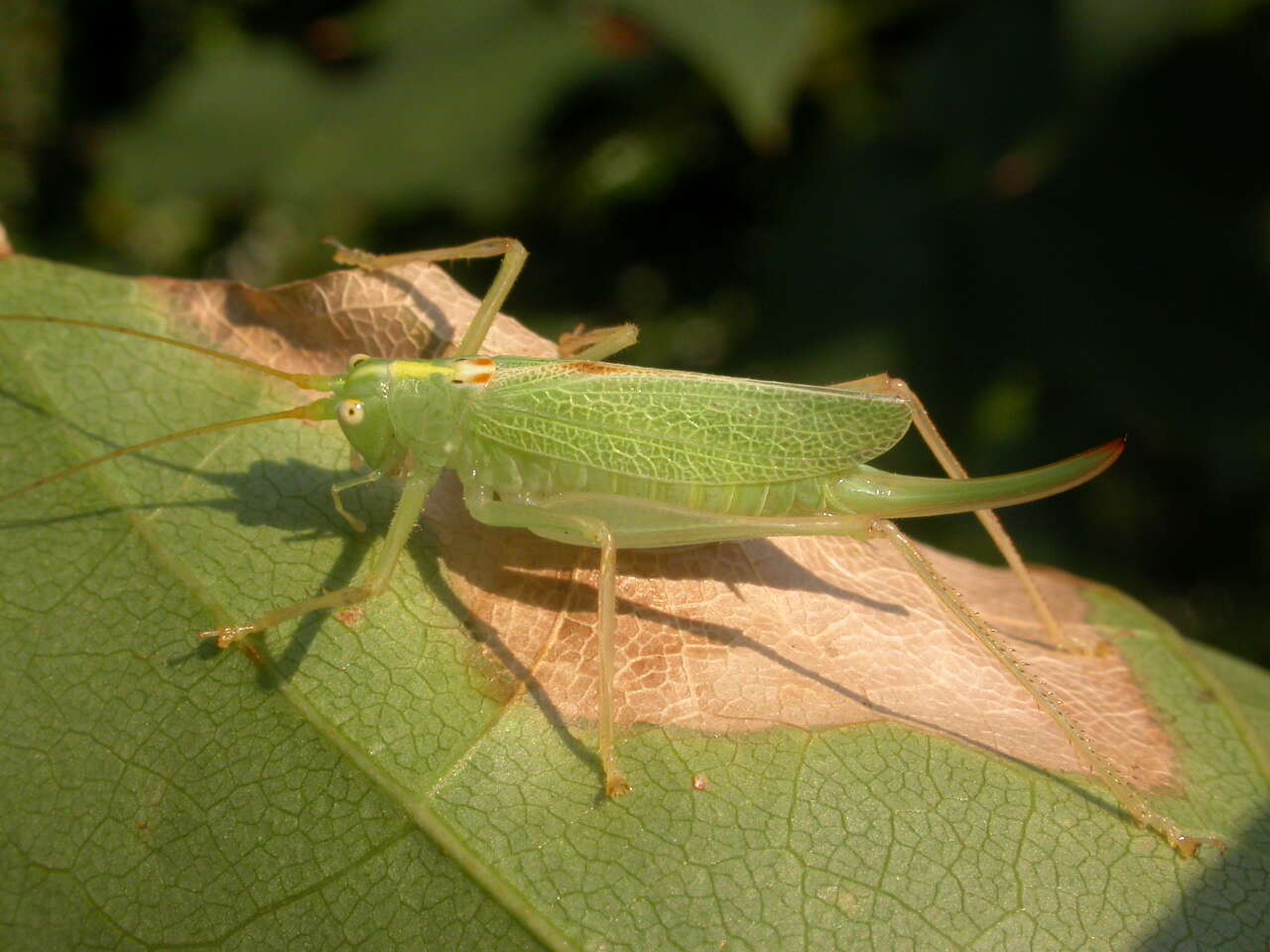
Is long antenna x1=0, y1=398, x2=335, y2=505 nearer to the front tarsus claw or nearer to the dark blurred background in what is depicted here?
the front tarsus claw

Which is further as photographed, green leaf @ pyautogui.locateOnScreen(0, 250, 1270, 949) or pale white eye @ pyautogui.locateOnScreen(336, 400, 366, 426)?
pale white eye @ pyautogui.locateOnScreen(336, 400, 366, 426)

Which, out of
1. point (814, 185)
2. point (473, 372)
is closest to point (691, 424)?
point (473, 372)

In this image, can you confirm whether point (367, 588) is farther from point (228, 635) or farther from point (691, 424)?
point (691, 424)

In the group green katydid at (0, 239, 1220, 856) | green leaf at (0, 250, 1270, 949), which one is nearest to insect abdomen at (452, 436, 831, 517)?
green katydid at (0, 239, 1220, 856)

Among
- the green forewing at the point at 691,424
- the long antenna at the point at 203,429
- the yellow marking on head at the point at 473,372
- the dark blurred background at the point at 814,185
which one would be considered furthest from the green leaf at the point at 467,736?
the dark blurred background at the point at 814,185

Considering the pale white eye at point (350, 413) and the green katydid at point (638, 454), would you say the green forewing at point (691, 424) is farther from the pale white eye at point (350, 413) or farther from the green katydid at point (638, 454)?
the pale white eye at point (350, 413)

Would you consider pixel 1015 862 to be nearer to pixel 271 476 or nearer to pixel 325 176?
pixel 271 476

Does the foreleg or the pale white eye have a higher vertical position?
the pale white eye
